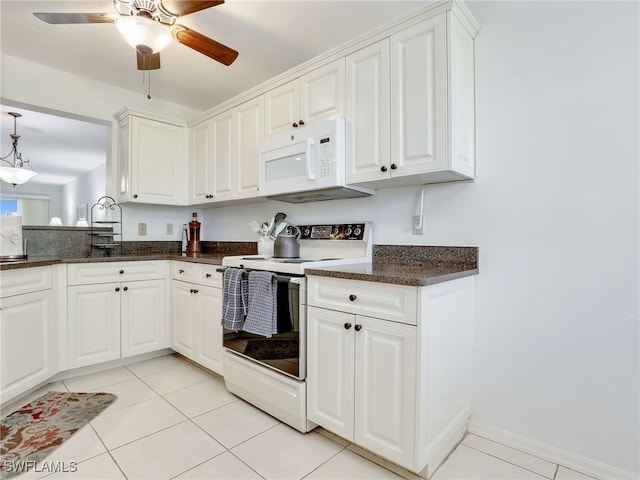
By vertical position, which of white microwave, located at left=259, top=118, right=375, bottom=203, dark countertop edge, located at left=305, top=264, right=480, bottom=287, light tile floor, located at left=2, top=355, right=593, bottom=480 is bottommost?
light tile floor, located at left=2, top=355, right=593, bottom=480

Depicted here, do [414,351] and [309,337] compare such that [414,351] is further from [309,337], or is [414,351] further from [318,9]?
[318,9]

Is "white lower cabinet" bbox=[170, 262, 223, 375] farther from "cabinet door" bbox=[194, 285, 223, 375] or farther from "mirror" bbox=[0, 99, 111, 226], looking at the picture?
"mirror" bbox=[0, 99, 111, 226]

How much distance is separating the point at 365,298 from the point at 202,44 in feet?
5.25

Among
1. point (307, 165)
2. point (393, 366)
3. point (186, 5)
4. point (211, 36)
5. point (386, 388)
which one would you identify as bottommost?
point (386, 388)

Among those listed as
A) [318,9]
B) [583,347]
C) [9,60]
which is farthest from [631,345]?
[9,60]

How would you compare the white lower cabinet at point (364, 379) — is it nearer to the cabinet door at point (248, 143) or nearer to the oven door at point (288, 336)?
the oven door at point (288, 336)

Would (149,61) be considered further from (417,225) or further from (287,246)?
(417,225)

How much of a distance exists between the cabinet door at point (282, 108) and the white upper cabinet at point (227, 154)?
77 mm

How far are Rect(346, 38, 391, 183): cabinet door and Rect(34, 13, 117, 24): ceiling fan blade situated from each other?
1.24 m

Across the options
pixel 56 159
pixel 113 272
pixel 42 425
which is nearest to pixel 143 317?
pixel 113 272

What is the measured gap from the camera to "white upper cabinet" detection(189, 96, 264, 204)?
256 centimetres

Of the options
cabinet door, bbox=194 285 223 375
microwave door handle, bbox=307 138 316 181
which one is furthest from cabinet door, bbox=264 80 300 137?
cabinet door, bbox=194 285 223 375

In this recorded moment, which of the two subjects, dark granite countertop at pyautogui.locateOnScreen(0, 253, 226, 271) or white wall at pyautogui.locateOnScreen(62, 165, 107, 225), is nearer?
dark granite countertop at pyautogui.locateOnScreen(0, 253, 226, 271)

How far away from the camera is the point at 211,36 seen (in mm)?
2197
